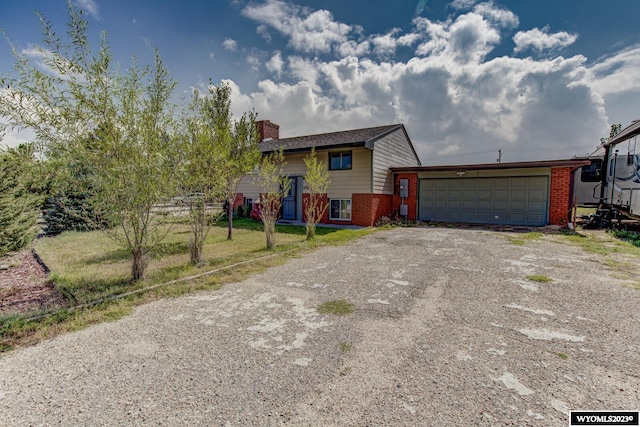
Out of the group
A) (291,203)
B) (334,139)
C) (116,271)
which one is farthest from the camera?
(291,203)

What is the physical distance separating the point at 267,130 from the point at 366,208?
1062 cm

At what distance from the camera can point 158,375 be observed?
246cm

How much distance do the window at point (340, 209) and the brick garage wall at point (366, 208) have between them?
0.33 m

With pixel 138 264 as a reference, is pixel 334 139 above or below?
above

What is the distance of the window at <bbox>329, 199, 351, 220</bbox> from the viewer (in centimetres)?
1400

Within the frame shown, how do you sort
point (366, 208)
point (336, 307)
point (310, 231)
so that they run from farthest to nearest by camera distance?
point (366, 208), point (310, 231), point (336, 307)

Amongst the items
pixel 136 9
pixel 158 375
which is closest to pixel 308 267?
pixel 158 375

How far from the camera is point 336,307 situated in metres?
3.96

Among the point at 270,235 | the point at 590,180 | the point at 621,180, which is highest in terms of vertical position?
the point at 590,180

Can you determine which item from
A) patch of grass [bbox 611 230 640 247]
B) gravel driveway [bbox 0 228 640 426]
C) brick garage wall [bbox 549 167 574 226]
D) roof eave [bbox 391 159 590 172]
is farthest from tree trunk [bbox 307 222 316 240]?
brick garage wall [bbox 549 167 574 226]

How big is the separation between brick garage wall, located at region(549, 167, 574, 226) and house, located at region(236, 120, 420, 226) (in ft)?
22.6

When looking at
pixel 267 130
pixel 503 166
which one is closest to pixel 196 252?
pixel 503 166

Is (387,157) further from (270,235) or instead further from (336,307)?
(336,307)

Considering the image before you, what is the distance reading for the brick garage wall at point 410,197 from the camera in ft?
49.2
